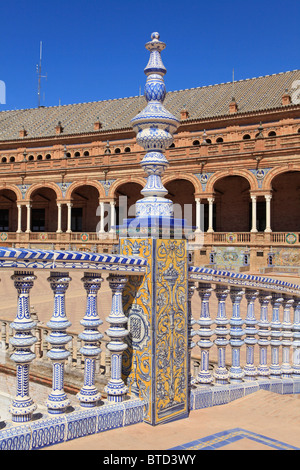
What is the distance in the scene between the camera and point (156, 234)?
Result: 10.4ft

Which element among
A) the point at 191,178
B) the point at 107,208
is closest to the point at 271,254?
the point at 191,178

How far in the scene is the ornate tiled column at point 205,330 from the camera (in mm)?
3652

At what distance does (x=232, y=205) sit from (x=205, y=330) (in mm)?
22971

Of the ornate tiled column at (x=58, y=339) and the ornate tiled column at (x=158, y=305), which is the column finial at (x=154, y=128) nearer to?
the ornate tiled column at (x=158, y=305)

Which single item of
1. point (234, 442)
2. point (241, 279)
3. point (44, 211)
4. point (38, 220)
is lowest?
point (234, 442)

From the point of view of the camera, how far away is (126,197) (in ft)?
90.6

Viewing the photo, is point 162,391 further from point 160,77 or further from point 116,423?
point 160,77

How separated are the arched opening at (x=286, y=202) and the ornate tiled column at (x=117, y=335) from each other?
22.4m

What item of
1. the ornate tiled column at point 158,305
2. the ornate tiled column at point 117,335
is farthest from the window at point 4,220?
the ornate tiled column at point 117,335

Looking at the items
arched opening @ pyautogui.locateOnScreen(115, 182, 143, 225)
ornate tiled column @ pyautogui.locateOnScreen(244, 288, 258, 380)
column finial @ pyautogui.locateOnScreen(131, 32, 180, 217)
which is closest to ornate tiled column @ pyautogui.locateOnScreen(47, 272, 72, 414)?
column finial @ pyautogui.locateOnScreen(131, 32, 180, 217)

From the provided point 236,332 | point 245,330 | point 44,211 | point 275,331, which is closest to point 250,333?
point 245,330

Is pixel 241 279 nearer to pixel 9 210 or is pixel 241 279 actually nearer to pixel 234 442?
pixel 234 442

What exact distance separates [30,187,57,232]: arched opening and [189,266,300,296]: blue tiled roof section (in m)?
27.5
